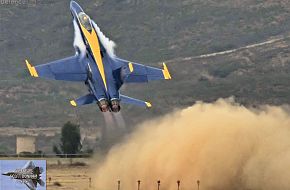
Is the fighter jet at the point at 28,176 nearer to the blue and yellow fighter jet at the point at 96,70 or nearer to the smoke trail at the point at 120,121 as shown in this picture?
the blue and yellow fighter jet at the point at 96,70

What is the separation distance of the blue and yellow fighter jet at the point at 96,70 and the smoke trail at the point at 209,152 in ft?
12.9

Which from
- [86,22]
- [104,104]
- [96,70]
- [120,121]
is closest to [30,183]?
[104,104]

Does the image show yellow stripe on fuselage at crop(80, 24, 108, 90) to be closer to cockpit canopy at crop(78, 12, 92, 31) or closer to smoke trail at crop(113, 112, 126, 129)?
cockpit canopy at crop(78, 12, 92, 31)

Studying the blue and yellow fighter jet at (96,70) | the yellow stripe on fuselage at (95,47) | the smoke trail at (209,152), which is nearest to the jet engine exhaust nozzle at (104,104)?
the blue and yellow fighter jet at (96,70)

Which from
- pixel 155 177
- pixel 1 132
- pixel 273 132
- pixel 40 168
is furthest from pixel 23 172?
pixel 1 132

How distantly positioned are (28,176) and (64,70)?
17.3 metres

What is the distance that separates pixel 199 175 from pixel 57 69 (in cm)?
1619

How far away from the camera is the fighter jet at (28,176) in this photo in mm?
99500

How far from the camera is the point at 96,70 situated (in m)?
111

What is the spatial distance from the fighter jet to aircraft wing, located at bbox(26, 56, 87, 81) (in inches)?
551

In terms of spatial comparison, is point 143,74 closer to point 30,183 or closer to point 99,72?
point 99,72

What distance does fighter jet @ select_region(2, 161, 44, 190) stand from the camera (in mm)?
99500

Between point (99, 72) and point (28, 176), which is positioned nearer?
point (28, 176)

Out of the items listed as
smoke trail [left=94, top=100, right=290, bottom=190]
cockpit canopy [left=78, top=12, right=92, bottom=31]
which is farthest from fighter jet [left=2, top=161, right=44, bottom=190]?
cockpit canopy [left=78, top=12, right=92, bottom=31]
